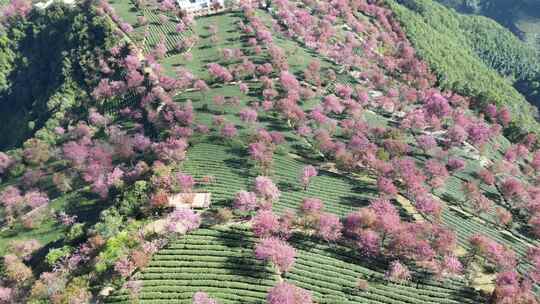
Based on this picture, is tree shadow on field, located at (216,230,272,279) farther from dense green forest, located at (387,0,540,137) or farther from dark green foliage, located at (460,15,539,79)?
dark green foliage, located at (460,15,539,79)

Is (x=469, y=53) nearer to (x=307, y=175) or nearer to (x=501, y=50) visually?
(x=501, y=50)

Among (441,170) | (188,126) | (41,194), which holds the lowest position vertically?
(41,194)

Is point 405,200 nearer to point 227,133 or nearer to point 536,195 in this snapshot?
point 536,195

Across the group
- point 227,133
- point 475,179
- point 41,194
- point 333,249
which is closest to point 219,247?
point 333,249

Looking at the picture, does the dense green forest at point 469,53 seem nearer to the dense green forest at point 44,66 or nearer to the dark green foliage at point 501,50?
the dark green foliage at point 501,50

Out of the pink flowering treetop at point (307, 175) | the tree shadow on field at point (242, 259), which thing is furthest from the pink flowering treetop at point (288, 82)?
the tree shadow on field at point (242, 259)

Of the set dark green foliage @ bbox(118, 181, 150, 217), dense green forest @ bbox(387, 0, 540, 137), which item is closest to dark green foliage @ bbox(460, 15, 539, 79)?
dense green forest @ bbox(387, 0, 540, 137)
